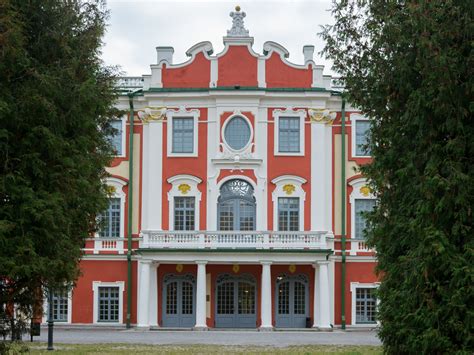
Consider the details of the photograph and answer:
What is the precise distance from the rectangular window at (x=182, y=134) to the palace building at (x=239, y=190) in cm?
4

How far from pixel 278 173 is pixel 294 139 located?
5.03 feet

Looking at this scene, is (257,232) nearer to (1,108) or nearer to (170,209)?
(170,209)

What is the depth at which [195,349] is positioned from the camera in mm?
22922

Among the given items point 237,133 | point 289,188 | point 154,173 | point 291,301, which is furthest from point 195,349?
point 237,133

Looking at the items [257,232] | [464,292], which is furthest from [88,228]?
[257,232]

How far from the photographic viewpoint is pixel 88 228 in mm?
19625

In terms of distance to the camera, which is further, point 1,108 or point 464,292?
point 1,108

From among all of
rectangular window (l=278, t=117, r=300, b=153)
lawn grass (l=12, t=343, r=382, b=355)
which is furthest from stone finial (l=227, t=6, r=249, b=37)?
lawn grass (l=12, t=343, r=382, b=355)

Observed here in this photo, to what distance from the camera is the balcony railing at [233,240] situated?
34.0 m

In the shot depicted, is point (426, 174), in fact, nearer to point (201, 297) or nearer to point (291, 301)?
point (201, 297)

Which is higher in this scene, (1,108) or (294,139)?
(294,139)

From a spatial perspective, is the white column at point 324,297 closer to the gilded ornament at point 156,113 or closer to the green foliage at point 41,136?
the gilded ornament at point 156,113

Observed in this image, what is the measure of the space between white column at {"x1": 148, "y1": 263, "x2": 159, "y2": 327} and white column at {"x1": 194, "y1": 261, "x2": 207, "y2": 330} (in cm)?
183

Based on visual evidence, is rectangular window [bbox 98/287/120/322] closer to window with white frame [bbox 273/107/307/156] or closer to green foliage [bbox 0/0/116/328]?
window with white frame [bbox 273/107/307/156]
